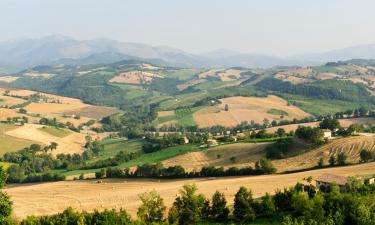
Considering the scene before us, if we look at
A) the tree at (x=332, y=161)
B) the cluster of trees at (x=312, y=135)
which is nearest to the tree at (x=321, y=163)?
the tree at (x=332, y=161)

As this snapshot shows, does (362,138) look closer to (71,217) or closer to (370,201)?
(370,201)

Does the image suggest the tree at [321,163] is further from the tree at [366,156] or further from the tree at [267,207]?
the tree at [267,207]

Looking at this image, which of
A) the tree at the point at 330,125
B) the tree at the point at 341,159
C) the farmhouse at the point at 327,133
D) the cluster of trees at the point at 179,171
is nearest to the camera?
the tree at the point at 341,159

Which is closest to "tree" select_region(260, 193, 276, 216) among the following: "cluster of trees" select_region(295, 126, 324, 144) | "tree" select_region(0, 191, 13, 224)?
"tree" select_region(0, 191, 13, 224)

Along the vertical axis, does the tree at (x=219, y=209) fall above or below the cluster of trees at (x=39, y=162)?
below

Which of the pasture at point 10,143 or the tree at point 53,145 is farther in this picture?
the tree at point 53,145

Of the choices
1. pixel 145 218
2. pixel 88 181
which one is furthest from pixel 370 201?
pixel 88 181

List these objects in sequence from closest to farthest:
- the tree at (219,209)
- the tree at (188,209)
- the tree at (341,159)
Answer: the tree at (188,209), the tree at (219,209), the tree at (341,159)

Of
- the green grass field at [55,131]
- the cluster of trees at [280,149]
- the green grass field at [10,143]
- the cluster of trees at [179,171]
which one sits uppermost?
the green grass field at [55,131]
